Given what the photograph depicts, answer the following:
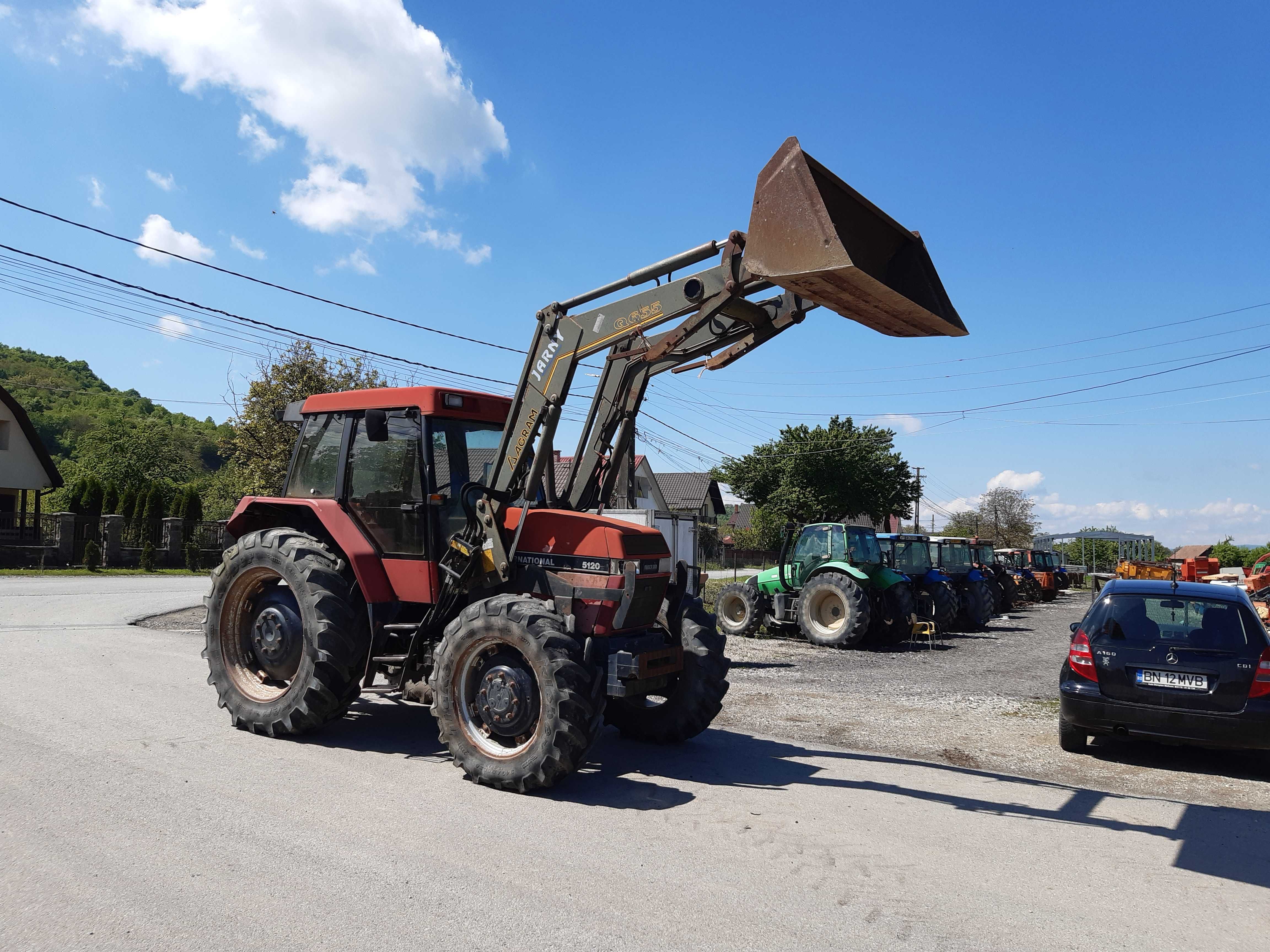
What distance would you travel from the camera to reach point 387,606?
6660mm

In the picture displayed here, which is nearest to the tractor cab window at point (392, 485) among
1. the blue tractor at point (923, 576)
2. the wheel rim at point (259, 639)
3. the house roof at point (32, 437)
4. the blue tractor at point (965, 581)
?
the wheel rim at point (259, 639)

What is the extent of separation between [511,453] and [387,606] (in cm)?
154

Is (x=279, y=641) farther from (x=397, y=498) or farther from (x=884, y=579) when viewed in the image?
(x=884, y=579)

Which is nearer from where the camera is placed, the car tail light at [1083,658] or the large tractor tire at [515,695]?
the large tractor tire at [515,695]

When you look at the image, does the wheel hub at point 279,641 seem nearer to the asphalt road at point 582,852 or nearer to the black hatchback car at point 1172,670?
the asphalt road at point 582,852

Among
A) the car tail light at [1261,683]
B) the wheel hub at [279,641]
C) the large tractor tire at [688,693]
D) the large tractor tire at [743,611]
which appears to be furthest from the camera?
the large tractor tire at [743,611]

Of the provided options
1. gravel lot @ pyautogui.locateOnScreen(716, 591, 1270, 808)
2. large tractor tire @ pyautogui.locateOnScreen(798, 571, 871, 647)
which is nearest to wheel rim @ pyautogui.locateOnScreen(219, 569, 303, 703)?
gravel lot @ pyautogui.locateOnScreen(716, 591, 1270, 808)

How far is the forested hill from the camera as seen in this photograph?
188 ft

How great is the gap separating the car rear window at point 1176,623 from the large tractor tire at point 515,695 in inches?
169

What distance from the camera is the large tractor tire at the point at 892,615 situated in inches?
616

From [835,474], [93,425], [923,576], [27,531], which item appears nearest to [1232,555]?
[835,474]

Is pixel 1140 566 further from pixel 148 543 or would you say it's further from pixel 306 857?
pixel 148 543

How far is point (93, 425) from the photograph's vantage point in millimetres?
65500

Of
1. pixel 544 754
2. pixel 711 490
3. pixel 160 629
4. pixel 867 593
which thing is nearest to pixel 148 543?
pixel 160 629
